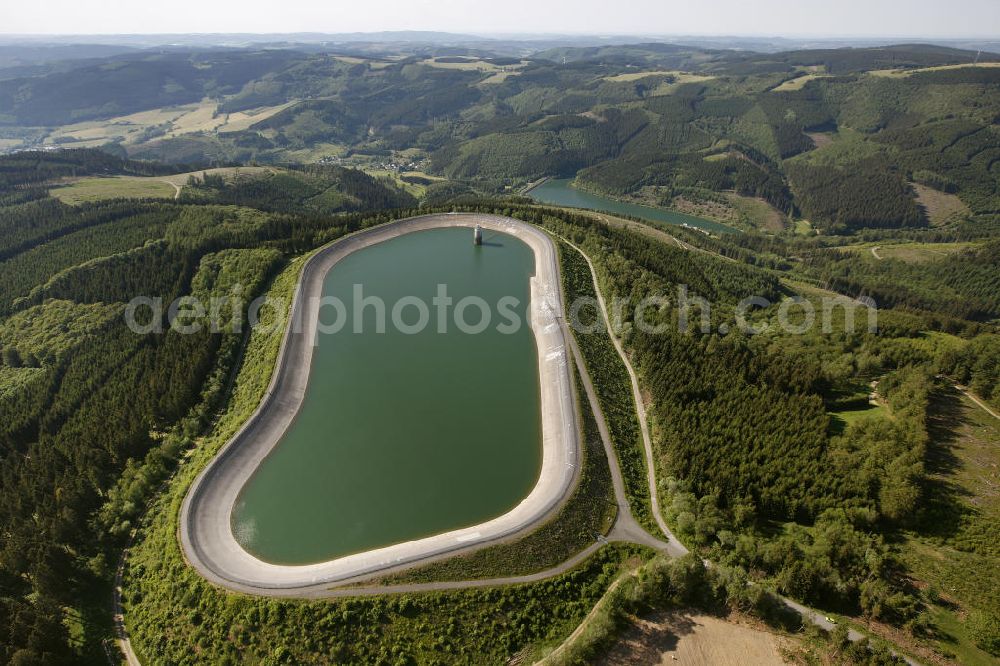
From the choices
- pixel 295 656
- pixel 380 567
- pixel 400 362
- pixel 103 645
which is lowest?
pixel 103 645

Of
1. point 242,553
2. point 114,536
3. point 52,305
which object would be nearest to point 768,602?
point 242,553

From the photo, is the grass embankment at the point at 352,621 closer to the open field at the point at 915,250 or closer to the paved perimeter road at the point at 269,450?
the paved perimeter road at the point at 269,450

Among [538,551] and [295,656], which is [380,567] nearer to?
[295,656]

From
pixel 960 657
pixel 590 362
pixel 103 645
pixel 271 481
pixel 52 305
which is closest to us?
pixel 960 657

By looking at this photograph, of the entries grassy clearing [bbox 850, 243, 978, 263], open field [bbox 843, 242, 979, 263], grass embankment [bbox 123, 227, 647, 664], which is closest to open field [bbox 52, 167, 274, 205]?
grass embankment [bbox 123, 227, 647, 664]

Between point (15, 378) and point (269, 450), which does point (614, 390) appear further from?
point (15, 378)

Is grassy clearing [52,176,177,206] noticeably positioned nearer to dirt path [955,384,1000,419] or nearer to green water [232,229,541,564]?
green water [232,229,541,564]

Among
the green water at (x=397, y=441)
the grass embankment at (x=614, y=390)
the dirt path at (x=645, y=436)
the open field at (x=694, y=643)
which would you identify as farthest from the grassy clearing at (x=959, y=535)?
the green water at (x=397, y=441)
